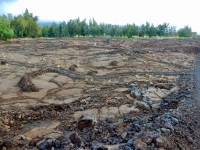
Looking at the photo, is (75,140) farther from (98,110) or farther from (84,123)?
(98,110)

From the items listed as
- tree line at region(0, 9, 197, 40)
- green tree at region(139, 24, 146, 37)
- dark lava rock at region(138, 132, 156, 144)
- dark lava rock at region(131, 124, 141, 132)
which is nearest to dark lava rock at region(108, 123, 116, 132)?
dark lava rock at region(131, 124, 141, 132)

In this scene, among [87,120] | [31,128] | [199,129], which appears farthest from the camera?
[31,128]

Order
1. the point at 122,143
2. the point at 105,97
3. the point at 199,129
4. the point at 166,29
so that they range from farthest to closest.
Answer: the point at 166,29 → the point at 105,97 → the point at 199,129 → the point at 122,143

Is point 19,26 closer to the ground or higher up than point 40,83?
higher up

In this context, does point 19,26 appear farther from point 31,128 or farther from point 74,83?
point 31,128

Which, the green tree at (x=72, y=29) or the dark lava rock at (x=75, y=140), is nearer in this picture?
the dark lava rock at (x=75, y=140)

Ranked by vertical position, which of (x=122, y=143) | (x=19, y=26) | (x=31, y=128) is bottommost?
(x=31, y=128)

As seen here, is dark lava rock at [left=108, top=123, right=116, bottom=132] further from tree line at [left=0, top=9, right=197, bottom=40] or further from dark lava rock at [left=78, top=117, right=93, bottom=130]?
tree line at [left=0, top=9, right=197, bottom=40]

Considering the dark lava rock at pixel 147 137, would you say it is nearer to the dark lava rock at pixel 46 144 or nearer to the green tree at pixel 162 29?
the dark lava rock at pixel 46 144

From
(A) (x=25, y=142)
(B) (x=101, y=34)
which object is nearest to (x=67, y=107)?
(A) (x=25, y=142)

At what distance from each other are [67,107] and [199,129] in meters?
3.25

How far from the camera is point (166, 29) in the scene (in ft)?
129

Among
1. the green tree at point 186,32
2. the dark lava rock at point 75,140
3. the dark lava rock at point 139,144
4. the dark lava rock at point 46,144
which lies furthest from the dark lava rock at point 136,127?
the green tree at point 186,32

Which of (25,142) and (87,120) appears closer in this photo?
(25,142)
